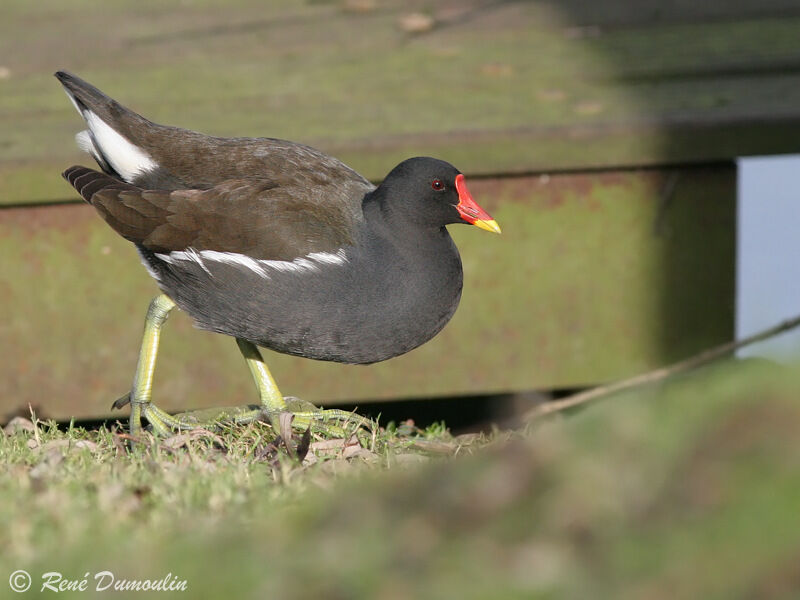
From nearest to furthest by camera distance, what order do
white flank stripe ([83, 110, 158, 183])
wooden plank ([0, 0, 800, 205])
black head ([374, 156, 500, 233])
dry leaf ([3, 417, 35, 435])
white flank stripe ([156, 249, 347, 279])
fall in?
white flank stripe ([156, 249, 347, 279]) < black head ([374, 156, 500, 233]) < dry leaf ([3, 417, 35, 435]) < white flank stripe ([83, 110, 158, 183]) < wooden plank ([0, 0, 800, 205])

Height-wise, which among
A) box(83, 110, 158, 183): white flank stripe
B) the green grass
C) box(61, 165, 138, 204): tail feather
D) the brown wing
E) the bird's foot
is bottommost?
the bird's foot

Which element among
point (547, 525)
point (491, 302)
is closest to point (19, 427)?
point (491, 302)

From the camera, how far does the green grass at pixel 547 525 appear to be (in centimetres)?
205

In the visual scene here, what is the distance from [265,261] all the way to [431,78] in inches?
129

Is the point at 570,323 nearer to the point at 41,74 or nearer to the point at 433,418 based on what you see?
the point at 433,418

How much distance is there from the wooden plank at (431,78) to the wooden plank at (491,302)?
0.58ft

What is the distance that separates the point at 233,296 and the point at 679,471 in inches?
75.3

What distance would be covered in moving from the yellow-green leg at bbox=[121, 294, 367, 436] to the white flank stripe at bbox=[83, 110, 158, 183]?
0.47 meters

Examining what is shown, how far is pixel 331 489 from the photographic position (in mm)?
2926

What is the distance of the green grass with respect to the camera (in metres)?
2.05

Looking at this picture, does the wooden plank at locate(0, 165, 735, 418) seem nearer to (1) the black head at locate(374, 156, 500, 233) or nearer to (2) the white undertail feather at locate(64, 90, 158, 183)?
(2) the white undertail feather at locate(64, 90, 158, 183)

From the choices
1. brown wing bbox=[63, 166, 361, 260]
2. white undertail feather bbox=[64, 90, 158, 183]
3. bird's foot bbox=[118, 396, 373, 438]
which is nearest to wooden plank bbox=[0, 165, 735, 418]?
white undertail feather bbox=[64, 90, 158, 183]

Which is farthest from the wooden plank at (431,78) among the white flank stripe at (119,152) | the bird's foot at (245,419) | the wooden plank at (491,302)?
the bird's foot at (245,419)

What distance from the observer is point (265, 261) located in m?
3.70
